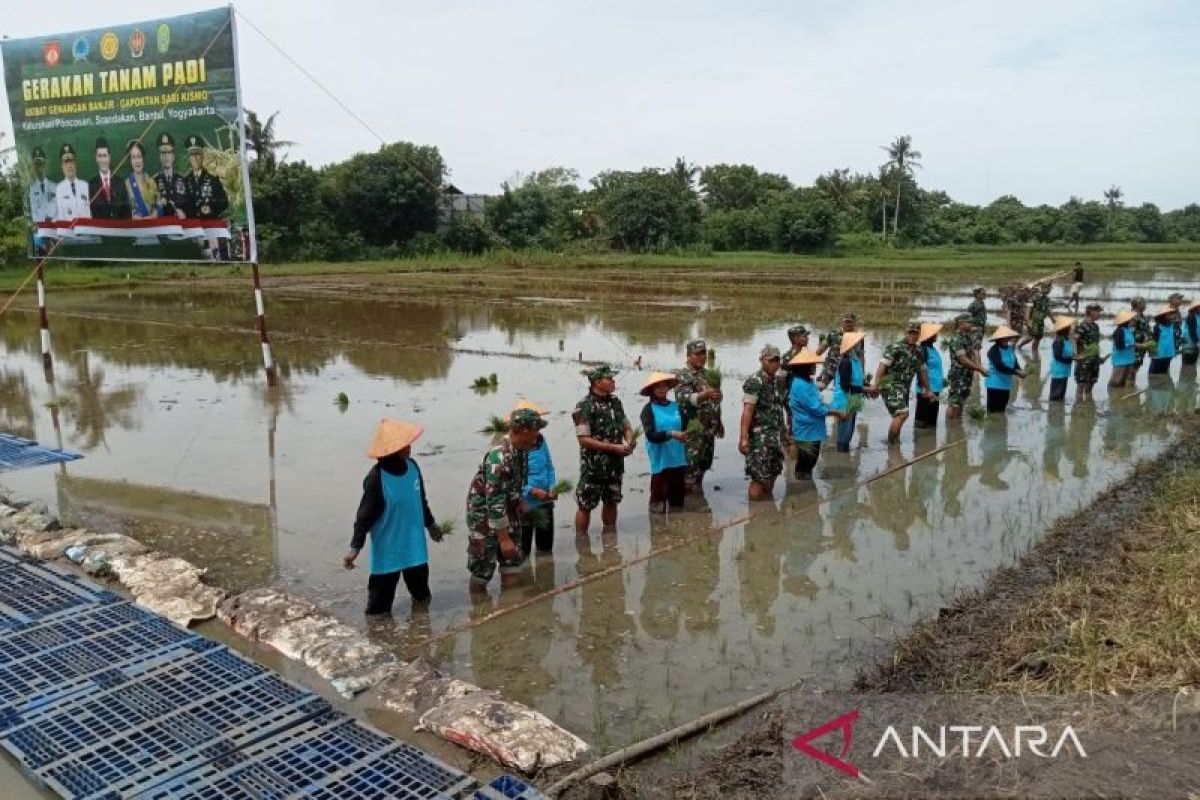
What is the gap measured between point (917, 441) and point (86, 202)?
1225cm

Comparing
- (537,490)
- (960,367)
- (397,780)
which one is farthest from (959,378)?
(397,780)

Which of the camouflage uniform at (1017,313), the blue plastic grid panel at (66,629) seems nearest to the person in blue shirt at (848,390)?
the blue plastic grid panel at (66,629)

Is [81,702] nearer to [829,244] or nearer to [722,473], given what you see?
[722,473]

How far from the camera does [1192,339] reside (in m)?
14.1

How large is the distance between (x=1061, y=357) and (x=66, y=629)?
1123 cm

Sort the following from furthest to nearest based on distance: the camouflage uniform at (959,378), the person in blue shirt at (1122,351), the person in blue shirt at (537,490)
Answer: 1. the person in blue shirt at (1122,351)
2. the camouflage uniform at (959,378)
3. the person in blue shirt at (537,490)

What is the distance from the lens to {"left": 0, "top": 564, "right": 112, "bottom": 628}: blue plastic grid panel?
5.39 metres

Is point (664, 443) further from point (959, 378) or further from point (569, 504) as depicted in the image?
point (959, 378)

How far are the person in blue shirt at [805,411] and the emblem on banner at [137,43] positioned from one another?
975 cm

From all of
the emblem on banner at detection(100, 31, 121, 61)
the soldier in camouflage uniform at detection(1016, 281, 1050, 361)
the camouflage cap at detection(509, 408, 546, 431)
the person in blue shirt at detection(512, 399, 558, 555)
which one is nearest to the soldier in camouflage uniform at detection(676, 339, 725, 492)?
the person in blue shirt at detection(512, 399, 558, 555)

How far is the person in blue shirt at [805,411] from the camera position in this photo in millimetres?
7891

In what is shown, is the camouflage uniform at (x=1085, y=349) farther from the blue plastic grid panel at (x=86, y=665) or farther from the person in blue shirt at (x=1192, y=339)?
the blue plastic grid panel at (x=86, y=665)

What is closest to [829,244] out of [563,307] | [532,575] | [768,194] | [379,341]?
[768,194]

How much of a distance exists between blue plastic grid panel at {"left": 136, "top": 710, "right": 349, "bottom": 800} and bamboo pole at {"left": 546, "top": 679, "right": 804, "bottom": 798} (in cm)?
113
